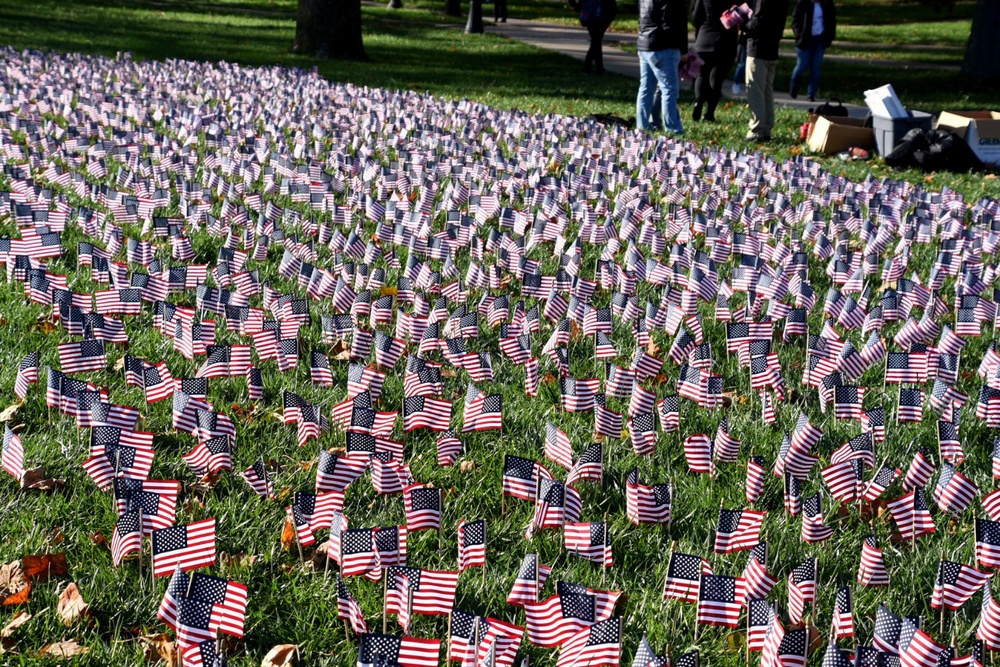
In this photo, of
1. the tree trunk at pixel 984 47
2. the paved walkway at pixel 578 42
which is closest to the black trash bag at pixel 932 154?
the paved walkway at pixel 578 42

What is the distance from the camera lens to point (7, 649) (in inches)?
97.9

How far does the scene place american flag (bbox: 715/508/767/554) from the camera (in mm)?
2961

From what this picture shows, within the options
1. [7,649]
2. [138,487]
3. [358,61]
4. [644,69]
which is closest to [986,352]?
[138,487]

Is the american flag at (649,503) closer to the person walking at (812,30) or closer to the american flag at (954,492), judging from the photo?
the american flag at (954,492)

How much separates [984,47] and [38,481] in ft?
65.6

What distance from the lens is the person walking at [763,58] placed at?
11.5m

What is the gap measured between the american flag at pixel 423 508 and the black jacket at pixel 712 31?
10634 mm

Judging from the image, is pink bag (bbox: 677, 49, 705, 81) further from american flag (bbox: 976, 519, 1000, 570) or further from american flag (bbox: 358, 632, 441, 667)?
american flag (bbox: 358, 632, 441, 667)

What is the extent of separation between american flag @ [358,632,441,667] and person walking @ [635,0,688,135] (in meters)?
9.58

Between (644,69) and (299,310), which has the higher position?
(644,69)

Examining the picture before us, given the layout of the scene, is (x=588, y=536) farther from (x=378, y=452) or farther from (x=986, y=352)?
(x=986, y=352)

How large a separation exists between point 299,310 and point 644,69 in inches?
305

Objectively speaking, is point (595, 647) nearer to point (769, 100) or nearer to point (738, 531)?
point (738, 531)

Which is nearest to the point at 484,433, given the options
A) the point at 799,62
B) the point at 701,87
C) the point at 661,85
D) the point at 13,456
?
the point at 13,456
